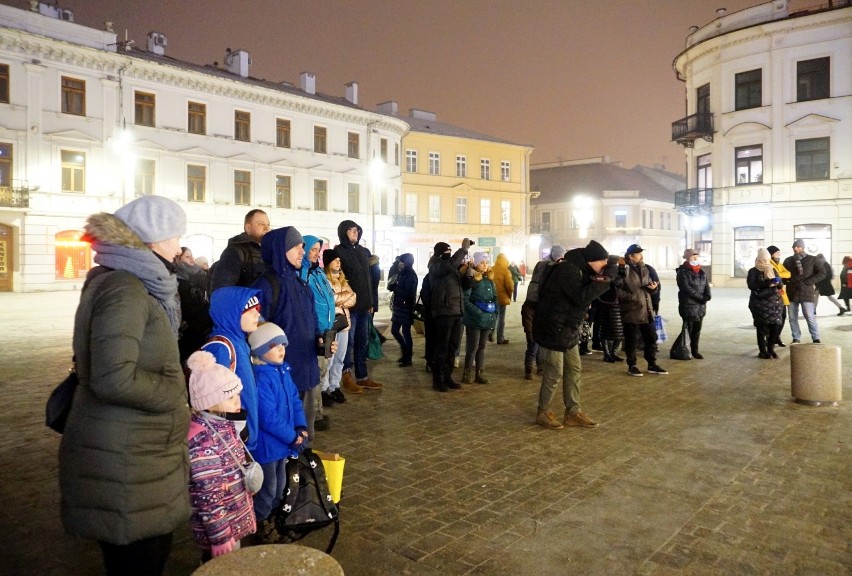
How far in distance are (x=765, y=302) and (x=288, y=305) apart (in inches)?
375

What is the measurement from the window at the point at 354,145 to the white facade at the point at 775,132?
66.4 feet

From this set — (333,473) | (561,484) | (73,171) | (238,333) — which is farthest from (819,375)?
(73,171)

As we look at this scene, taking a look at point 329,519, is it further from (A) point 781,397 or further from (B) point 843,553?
(A) point 781,397

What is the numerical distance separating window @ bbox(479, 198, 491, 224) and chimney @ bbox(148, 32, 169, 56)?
26.6m

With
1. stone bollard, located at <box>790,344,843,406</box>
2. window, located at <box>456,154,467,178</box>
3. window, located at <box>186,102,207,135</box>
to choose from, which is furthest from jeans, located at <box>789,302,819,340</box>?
window, located at <box>456,154,467,178</box>

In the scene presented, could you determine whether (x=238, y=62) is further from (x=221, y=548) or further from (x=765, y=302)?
(x=221, y=548)

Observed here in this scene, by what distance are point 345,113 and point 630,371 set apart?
35.5 meters

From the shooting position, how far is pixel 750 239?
3456cm

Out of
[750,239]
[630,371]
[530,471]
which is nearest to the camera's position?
[530,471]

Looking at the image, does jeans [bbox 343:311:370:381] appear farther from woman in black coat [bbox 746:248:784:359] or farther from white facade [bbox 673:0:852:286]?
A: white facade [bbox 673:0:852:286]

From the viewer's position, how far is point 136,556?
2.74 metres

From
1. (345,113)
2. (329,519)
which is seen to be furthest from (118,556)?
(345,113)

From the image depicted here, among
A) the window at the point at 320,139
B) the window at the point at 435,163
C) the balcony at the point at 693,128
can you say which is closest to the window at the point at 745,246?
the balcony at the point at 693,128

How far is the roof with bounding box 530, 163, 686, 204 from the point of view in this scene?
69.1 meters
